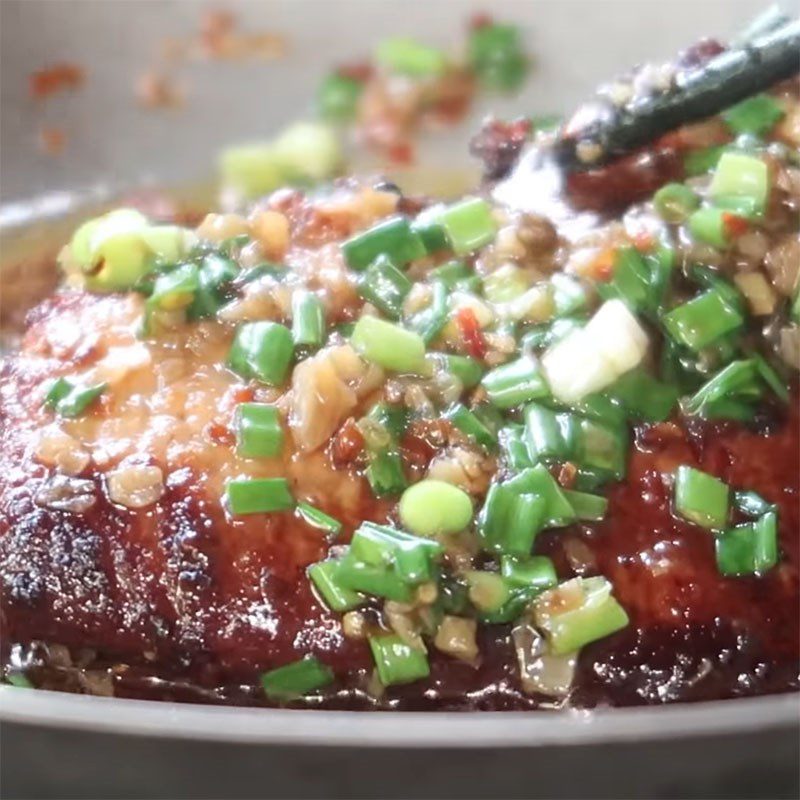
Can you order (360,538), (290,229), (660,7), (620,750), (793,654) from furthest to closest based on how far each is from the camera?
(660,7) → (290,229) → (793,654) → (360,538) → (620,750)

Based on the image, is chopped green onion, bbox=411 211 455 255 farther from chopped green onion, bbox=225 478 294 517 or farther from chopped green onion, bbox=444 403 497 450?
chopped green onion, bbox=225 478 294 517

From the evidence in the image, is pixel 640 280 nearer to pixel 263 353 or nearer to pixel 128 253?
pixel 263 353

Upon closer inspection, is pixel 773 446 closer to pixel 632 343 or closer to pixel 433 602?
pixel 632 343

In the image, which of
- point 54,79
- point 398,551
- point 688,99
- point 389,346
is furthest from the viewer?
point 54,79

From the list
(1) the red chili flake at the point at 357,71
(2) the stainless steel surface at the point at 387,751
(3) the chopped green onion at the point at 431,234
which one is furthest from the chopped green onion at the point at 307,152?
(2) the stainless steel surface at the point at 387,751

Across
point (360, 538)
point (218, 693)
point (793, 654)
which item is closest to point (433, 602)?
point (360, 538)

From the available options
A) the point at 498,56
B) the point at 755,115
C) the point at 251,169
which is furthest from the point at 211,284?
the point at 498,56
